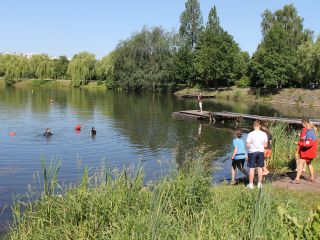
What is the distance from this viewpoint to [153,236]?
712 cm

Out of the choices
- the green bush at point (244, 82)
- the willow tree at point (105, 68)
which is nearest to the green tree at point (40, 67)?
the willow tree at point (105, 68)

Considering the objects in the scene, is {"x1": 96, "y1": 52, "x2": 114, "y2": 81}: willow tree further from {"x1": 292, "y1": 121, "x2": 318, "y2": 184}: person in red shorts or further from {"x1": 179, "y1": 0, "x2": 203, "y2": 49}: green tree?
{"x1": 292, "y1": 121, "x2": 318, "y2": 184}: person in red shorts

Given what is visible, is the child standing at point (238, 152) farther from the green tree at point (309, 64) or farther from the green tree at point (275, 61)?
the green tree at point (275, 61)

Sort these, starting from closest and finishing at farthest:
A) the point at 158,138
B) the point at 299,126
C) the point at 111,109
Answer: the point at 158,138 < the point at 299,126 < the point at 111,109

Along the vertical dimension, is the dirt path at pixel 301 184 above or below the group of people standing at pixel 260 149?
below

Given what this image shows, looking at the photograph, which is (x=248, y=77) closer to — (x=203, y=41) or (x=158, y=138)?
(x=203, y=41)

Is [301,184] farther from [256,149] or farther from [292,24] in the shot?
[292,24]

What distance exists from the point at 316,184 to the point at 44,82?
105937 millimetres

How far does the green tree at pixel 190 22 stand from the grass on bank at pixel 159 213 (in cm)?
8049

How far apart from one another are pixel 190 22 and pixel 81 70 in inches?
1271

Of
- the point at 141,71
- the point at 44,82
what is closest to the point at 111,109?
the point at 141,71

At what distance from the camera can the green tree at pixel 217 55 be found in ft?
259

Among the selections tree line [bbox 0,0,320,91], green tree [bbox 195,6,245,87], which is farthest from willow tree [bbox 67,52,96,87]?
green tree [bbox 195,6,245,87]

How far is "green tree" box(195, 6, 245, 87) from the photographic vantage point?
79.0 m
